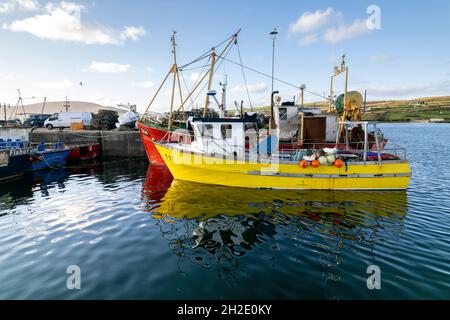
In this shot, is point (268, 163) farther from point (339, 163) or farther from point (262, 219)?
point (262, 219)

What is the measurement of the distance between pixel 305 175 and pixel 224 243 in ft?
26.5

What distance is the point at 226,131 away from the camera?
1603 centimetres

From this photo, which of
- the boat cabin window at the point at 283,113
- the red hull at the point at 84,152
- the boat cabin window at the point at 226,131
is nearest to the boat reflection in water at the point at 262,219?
the boat cabin window at the point at 226,131

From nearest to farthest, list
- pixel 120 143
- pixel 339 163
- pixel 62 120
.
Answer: pixel 339 163 < pixel 120 143 < pixel 62 120

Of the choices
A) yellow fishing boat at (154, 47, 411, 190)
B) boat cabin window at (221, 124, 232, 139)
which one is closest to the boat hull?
yellow fishing boat at (154, 47, 411, 190)

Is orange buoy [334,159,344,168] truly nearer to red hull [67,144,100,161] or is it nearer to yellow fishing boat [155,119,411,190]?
yellow fishing boat [155,119,411,190]

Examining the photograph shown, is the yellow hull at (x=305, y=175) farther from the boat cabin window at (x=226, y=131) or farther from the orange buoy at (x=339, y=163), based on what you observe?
the boat cabin window at (x=226, y=131)

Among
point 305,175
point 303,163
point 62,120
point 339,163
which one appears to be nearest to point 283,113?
point 303,163

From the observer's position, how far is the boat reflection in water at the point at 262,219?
826 centimetres

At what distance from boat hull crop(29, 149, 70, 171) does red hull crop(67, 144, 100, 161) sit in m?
1.29

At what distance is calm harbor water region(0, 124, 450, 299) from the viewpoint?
6300 millimetres
